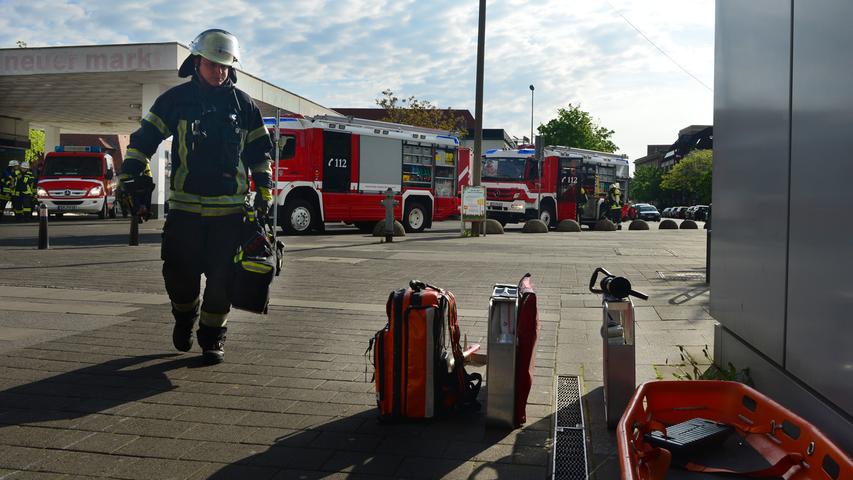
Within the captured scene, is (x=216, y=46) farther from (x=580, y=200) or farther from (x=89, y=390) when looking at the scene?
(x=580, y=200)

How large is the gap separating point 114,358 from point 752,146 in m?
4.23

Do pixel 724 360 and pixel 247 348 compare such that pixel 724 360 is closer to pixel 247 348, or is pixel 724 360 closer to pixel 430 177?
pixel 247 348

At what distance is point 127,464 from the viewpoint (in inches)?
131

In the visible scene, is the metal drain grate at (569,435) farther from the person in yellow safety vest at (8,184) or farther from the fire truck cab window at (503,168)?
the person in yellow safety vest at (8,184)

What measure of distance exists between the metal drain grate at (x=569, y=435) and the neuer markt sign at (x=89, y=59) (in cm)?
2401

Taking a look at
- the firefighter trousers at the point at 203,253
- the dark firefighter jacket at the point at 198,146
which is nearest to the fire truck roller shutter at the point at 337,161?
the dark firefighter jacket at the point at 198,146

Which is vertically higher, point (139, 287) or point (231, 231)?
point (231, 231)

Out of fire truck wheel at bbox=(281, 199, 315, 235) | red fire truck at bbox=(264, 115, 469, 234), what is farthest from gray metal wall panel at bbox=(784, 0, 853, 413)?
fire truck wheel at bbox=(281, 199, 315, 235)

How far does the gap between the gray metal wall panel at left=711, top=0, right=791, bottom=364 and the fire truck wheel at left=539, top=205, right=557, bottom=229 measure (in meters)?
24.3

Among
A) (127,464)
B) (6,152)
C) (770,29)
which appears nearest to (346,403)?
(127,464)

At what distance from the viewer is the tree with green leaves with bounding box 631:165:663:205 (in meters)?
146

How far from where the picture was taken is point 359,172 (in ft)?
70.7

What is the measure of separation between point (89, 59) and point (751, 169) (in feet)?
88.1

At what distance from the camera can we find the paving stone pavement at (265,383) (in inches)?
134
